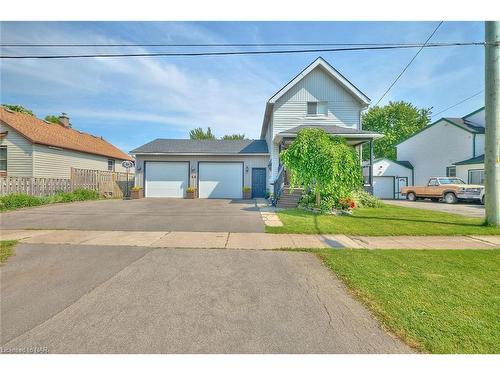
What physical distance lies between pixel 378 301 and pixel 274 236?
3849 mm

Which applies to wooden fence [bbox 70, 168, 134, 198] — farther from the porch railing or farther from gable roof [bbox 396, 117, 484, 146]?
gable roof [bbox 396, 117, 484, 146]

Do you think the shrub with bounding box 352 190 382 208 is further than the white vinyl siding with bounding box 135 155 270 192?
No

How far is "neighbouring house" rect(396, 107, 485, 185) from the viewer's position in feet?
66.5

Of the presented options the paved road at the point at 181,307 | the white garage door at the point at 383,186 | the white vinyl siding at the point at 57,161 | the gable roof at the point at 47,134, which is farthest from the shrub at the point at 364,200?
the gable roof at the point at 47,134

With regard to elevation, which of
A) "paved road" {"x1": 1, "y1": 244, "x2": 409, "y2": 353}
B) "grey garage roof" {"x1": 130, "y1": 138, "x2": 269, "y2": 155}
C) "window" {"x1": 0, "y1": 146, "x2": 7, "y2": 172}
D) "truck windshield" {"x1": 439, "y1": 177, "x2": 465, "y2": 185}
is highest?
"grey garage roof" {"x1": 130, "y1": 138, "x2": 269, "y2": 155}

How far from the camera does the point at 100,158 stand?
76.7ft

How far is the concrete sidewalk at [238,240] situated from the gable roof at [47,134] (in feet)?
45.1

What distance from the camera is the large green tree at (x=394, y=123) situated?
41.1 m

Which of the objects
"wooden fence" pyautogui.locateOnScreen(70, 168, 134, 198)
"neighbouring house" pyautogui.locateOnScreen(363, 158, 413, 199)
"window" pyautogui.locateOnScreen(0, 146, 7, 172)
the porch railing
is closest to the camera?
the porch railing

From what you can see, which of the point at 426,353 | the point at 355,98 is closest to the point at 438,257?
the point at 426,353

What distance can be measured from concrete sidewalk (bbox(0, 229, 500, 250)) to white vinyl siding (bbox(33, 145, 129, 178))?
12.8 m

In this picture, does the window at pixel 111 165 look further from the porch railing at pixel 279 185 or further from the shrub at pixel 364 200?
the shrub at pixel 364 200

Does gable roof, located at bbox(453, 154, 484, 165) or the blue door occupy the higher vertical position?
gable roof, located at bbox(453, 154, 484, 165)

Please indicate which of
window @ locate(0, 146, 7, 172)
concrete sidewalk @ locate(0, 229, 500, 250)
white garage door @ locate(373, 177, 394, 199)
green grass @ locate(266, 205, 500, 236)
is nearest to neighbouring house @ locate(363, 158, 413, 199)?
white garage door @ locate(373, 177, 394, 199)
